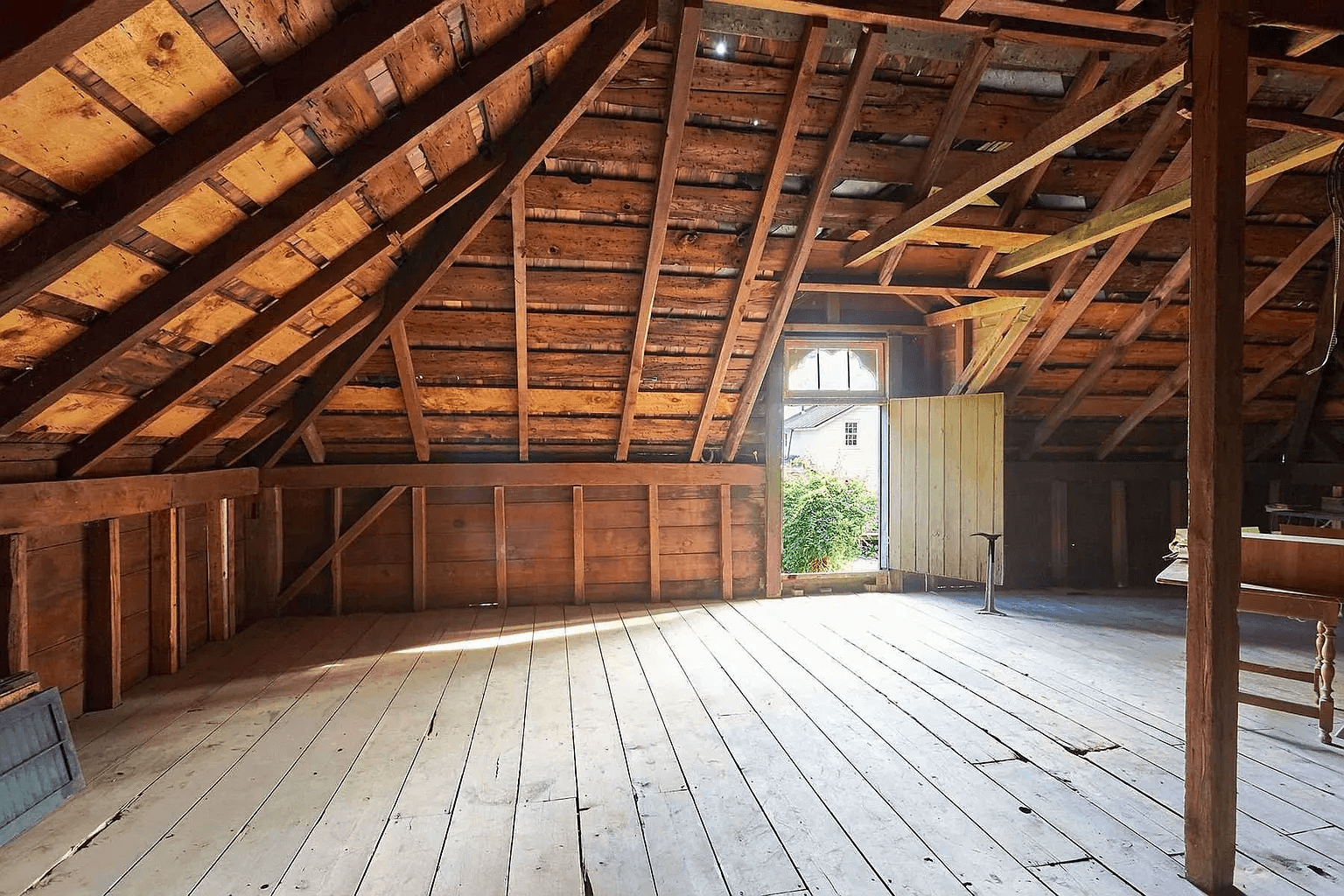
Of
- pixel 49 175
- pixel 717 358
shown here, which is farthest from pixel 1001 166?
pixel 49 175

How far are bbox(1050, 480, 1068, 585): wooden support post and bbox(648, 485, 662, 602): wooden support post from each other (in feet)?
12.8

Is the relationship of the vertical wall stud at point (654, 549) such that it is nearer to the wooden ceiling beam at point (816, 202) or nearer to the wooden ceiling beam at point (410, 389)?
the wooden ceiling beam at point (816, 202)

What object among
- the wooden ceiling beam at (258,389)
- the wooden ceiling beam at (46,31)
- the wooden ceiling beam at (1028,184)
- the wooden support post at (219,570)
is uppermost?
the wooden ceiling beam at (1028,184)

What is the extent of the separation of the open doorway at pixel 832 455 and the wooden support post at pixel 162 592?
429cm

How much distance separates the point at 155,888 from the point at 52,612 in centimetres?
188

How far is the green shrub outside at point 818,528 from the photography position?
28.1 ft

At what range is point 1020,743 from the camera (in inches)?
122

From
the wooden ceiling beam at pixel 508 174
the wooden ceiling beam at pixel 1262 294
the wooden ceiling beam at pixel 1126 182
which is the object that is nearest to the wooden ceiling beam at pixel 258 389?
the wooden ceiling beam at pixel 508 174

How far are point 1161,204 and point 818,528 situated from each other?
542 centimetres

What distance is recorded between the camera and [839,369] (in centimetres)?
660

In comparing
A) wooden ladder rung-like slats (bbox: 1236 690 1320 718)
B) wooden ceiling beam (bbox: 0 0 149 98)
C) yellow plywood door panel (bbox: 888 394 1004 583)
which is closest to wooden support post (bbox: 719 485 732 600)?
yellow plywood door panel (bbox: 888 394 1004 583)

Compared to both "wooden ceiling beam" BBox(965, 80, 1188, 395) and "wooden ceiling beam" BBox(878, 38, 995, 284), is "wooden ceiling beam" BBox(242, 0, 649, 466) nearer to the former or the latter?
"wooden ceiling beam" BBox(878, 38, 995, 284)

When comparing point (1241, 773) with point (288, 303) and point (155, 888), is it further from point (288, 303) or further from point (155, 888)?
point (288, 303)

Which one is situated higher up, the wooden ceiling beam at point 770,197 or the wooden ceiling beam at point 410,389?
the wooden ceiling beam at point 770,197
